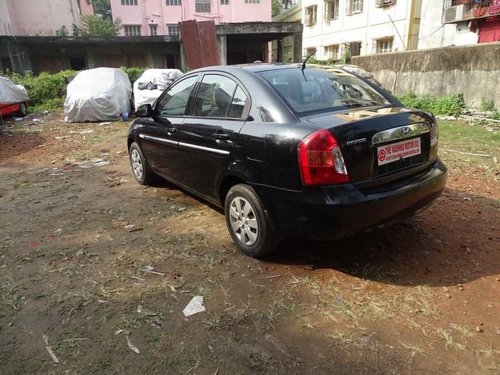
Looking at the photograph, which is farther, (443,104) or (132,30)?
(132,30)

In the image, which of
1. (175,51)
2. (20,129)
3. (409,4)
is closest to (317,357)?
(20,129)

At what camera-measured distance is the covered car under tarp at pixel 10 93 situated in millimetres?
12492

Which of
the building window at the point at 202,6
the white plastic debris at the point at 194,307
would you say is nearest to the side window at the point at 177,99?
the white plastic debris at the point at 194,307

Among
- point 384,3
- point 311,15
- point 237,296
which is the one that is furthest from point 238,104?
point 311,15

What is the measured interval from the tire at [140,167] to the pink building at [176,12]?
113 feet

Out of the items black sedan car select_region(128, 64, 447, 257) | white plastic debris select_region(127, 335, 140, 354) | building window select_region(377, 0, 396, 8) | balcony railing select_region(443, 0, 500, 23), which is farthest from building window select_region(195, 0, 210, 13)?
white plastic debris select_region(127, 335, 140, 354)

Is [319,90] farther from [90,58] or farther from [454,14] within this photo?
[90,58]

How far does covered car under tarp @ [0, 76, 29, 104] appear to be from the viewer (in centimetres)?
1249

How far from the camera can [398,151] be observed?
2.94 m

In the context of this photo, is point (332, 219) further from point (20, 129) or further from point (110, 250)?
point (20, 129)

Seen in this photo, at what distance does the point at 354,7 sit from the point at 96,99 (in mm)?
19399

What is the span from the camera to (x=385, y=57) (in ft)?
42.1

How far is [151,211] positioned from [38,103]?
1401 centimetres

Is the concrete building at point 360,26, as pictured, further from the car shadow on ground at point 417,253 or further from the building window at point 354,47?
the car shadow on ground at point 417,253
